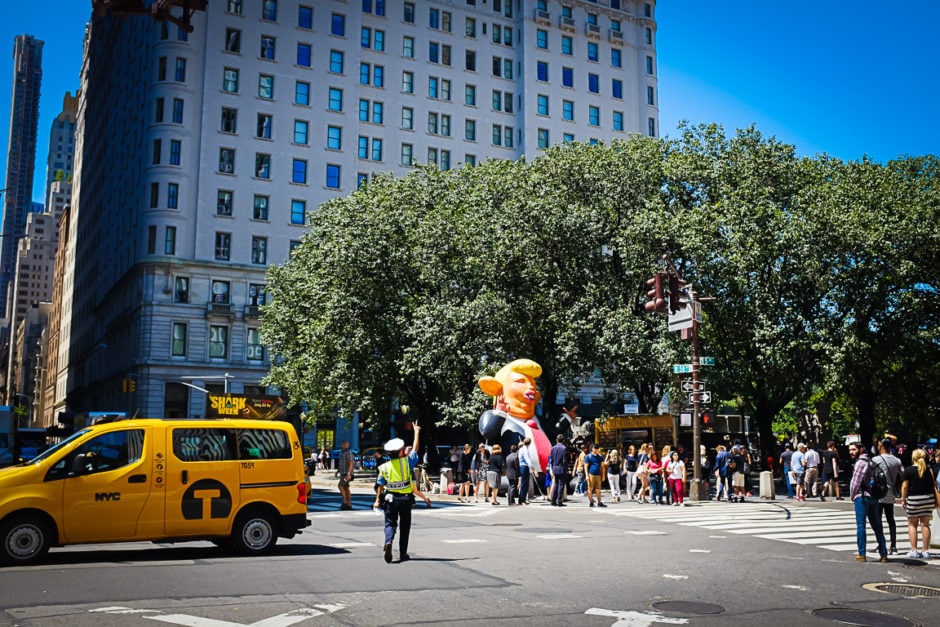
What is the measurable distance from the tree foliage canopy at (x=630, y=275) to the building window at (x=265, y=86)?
30.4 m

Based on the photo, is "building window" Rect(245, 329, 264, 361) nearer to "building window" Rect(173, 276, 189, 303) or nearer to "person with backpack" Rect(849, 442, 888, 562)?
"building window" Rect(173, 276, 189, 303)

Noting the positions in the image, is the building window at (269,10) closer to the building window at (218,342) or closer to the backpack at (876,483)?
the building window at (218,342)

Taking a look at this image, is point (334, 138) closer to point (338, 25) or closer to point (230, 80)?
point (230, 80)

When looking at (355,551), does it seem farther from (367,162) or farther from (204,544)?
(367,162)

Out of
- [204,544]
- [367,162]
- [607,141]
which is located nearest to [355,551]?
[204,544]

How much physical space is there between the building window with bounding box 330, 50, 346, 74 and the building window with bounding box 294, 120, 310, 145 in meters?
5.31

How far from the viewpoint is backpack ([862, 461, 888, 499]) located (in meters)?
12.9

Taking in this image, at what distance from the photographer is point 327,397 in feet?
133

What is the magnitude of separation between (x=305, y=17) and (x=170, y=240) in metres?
22.0

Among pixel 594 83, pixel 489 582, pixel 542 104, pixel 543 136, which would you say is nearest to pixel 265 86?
pixel 543 136

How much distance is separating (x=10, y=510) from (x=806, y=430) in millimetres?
64777

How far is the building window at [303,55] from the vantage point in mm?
71000

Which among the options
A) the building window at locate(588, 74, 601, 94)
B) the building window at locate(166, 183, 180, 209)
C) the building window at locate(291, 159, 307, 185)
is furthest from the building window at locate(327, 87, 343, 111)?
the building window at locate(588, 74, 601, 94)

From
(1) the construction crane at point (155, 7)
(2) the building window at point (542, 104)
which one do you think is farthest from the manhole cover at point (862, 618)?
(2) the building window at point (542, 104)
